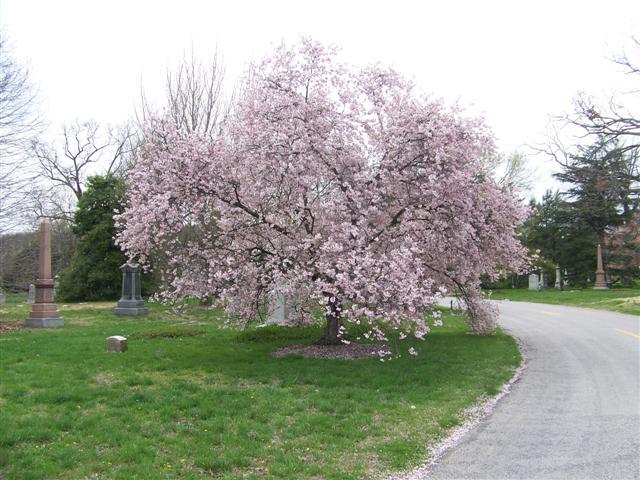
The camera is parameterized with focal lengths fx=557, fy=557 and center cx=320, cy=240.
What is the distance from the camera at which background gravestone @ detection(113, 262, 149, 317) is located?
2146 centimetres

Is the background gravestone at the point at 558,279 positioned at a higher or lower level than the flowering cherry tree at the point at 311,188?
lower

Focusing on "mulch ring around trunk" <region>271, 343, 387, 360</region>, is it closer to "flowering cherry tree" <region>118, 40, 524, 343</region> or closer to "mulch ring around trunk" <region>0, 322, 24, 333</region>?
"flowering cherry tree" <region>118, 40, 524, 343</region>

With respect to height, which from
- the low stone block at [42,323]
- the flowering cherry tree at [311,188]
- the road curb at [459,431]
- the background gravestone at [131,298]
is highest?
the flowering cherry tree at [311,188]

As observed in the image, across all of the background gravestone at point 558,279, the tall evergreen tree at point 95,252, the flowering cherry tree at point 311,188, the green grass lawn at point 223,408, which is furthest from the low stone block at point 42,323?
the background gravestone at point 558,279

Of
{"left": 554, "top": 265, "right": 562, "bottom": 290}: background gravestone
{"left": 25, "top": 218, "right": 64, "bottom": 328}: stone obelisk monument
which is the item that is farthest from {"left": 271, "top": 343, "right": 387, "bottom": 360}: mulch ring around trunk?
{"left": 554, "top": 265, "right": 562, "bottom": 290}: background gravestone

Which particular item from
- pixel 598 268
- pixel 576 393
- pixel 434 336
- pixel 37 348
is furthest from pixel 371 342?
pixel 598 268

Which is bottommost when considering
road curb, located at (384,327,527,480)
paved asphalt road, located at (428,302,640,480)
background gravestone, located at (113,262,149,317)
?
road curb, located at (384,327,527,480)

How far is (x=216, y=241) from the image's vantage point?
11.5 meters

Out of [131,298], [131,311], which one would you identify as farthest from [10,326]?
[131,298]

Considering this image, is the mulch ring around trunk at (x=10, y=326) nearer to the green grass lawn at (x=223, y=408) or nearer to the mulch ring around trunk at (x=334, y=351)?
the green grass lawn at (x=223, y=408)

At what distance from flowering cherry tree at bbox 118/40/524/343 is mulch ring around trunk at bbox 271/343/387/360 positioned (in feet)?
2.99

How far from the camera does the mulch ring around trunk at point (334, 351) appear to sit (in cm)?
1139

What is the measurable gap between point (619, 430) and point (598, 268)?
34446 mm

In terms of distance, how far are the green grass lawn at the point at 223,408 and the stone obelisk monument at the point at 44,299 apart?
4624mm
